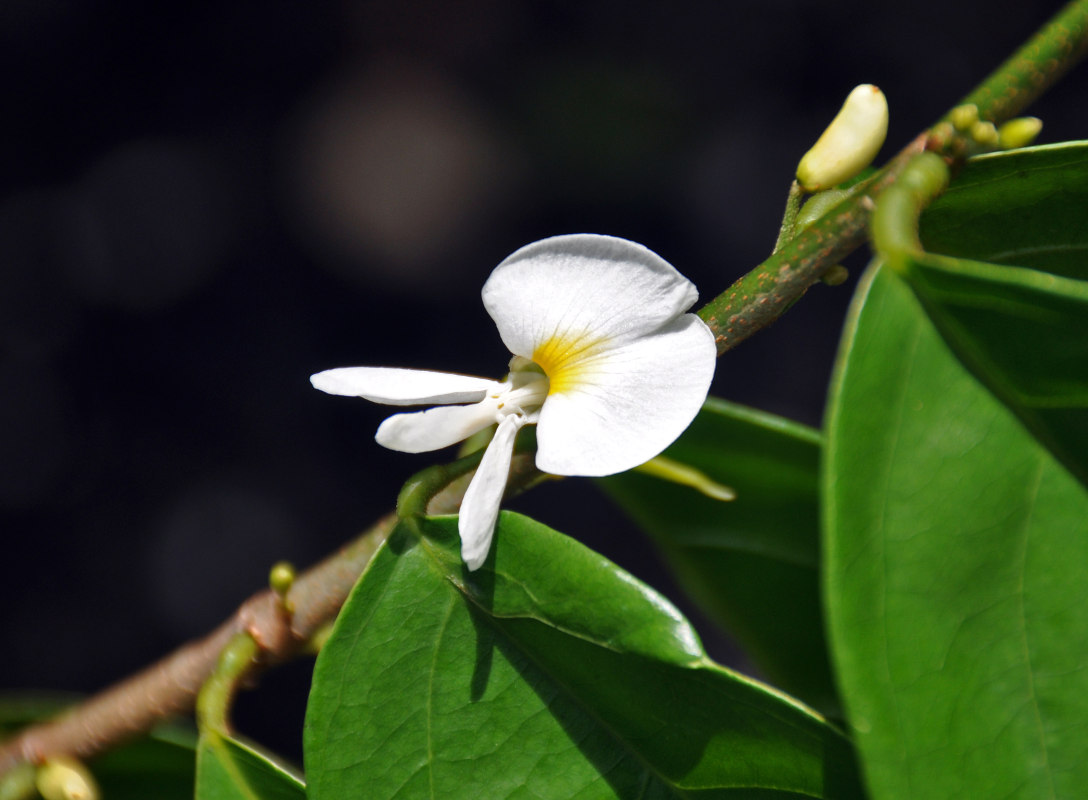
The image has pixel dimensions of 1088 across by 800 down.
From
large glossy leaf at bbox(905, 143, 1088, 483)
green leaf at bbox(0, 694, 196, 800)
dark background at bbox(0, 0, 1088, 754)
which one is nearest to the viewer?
large glossy leaf at bbox(905, 143, 1088, 483)

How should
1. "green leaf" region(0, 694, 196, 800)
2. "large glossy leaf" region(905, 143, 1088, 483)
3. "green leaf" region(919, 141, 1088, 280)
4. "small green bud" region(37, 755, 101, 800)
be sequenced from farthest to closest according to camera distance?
"green leaf" region(0, 694, 196, 800), "small green bud" region(37, 755, 101, 800), "green leaf" region(919, 141, 1088, 280), "large glossy leaf" region(905, 143, 1088, 483)

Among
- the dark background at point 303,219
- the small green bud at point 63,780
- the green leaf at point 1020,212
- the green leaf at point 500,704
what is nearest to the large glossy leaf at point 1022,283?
the green leaf at point 1020,212

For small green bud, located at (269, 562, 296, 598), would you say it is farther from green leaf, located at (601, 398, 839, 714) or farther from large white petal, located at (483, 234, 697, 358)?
green leaf, located at (601, 398, 839, 714)

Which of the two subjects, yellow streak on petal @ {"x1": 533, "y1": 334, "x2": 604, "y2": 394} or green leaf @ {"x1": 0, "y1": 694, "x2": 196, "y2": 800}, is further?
green leaf @ {"x1": 0, "y1": 694, "x2": 196, "y2": 800}

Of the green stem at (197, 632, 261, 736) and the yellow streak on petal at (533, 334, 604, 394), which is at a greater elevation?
the yellow streak on petal at (533, 334, 604, 394)

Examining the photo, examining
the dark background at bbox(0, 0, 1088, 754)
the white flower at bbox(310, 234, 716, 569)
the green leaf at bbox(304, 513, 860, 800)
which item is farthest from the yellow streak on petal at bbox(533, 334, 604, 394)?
the dark background at bbox(0, 0, 1088, 754)

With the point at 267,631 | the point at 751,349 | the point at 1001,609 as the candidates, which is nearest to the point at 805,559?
the point at 1001,609

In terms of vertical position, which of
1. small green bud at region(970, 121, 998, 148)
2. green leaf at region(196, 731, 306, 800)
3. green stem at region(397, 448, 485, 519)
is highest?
small green bud at region(970, 121, 998, 148)
